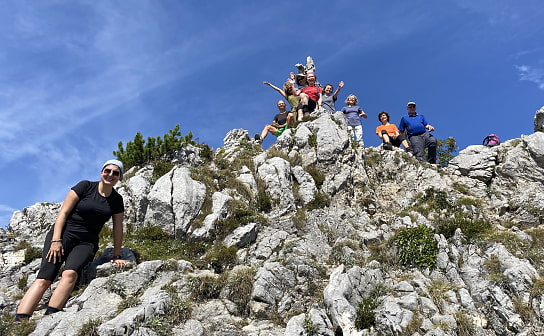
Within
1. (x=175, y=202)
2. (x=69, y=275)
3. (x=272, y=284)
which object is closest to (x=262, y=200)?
(x=175, y=202)

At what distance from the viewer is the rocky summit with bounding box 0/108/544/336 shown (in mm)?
9852

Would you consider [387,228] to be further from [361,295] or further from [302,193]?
[361,295]

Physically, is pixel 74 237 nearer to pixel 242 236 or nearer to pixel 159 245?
pixel 159 245

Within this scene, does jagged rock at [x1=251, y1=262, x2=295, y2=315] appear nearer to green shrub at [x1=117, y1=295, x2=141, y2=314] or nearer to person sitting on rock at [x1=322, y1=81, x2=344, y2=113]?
green shrub at [x1=117, y1=295, x2=141, y2=314]

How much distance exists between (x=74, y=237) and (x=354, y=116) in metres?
18.5

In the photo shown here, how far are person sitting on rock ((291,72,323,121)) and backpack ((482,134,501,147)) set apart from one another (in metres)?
11.3

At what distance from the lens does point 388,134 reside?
909 inches

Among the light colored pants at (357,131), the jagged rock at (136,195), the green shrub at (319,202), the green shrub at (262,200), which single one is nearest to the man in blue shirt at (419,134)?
the light colored pants at (357,131)

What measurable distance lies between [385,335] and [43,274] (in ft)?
32.4

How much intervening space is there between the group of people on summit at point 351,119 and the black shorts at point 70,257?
15.4 metres

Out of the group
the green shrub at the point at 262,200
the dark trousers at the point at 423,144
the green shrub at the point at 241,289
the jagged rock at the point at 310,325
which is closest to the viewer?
the jagged rock at the point at 310,325

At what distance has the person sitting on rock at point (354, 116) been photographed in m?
23.2

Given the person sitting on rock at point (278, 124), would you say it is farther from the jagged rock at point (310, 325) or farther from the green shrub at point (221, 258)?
the jagged rock at point (310, 325)

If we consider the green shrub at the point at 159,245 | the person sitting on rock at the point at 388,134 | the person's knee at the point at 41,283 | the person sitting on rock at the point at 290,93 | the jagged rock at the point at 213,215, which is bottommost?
the person's knee at the point at 41,283
